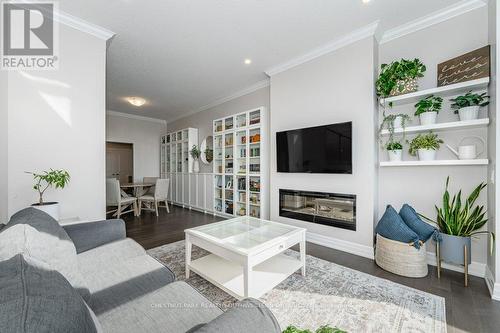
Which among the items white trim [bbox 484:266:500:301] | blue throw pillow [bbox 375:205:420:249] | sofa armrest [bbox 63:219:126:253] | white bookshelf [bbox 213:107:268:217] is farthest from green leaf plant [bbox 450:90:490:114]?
sofa armrest [bbox 63:219:126:253]

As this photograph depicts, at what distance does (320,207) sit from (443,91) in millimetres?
1907

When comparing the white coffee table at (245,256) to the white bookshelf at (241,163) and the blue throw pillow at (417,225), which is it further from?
the white bookshelf at (241,163)

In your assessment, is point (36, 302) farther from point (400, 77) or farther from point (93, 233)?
point (400, 77)

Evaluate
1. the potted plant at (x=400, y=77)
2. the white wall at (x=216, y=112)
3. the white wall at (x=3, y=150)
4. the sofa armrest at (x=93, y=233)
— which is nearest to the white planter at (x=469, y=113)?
the potted plant at (x=400, y=77)

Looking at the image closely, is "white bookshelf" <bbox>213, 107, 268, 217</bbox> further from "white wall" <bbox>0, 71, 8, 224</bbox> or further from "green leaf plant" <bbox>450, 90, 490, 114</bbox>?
"white wall" <bbox>0, 71, 8, 224</bbox>

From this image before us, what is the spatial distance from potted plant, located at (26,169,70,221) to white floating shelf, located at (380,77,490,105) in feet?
11.8

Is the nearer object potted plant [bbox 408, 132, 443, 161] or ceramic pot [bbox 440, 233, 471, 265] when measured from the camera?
ceramic pot [bbox 440, 233, 471, 265]

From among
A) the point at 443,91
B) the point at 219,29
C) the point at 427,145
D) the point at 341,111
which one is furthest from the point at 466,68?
the point at 219,29

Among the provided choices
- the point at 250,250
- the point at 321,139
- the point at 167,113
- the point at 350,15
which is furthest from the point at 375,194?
the point at 167,113

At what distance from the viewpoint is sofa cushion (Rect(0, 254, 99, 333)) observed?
0.45 metres

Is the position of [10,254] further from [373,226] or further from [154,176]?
[154,176]

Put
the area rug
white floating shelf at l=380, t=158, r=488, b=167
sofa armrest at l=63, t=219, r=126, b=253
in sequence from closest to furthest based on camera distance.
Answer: the area rug
sofa armrest at l=63, t=219, r=126, b=253
white floating shelf at l=380, t=158, r=488, b=167

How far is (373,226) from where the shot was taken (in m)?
2.55

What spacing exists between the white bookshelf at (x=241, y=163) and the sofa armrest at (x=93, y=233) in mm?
2523
